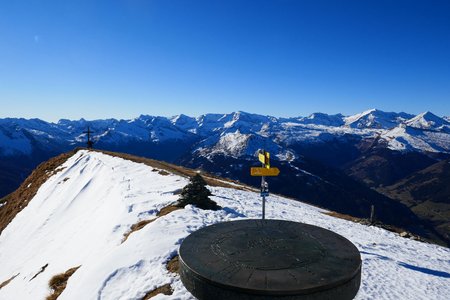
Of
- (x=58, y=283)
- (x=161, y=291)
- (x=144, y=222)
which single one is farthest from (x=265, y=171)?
(x=58, y=283)

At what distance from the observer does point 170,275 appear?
12.5 m

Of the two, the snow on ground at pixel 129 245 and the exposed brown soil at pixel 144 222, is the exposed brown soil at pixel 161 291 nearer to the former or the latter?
the snow on ground at pixel 129 245

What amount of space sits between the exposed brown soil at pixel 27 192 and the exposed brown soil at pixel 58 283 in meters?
26.9

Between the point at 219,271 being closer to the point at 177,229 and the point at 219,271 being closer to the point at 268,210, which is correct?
the point at 177,229

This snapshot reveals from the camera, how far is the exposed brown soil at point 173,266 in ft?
42.1

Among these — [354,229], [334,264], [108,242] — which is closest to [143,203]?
[108,242]

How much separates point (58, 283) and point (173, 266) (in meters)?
5.66

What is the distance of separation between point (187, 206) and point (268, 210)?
7568 mm

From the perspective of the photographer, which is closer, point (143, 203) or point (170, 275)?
point (170, 275)

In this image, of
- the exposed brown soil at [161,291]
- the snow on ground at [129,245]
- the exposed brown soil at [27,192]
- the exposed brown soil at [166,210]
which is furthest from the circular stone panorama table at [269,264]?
the exposed brown soil at [27,192]

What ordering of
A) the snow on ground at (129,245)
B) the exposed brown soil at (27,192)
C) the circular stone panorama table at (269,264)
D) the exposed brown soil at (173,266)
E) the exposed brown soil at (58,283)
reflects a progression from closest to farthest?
the circular stone panorama table at (269,264) → the exposed brown soil at (173,266) → the snow on ground at (129,245) → the exposed brown soil at (58,283) → the exposed brown soil at (27,192)

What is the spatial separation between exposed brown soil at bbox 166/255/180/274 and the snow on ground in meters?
0.22

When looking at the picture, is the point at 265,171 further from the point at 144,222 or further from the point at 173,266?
the point at 144,222

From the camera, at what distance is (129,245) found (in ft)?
50.5
